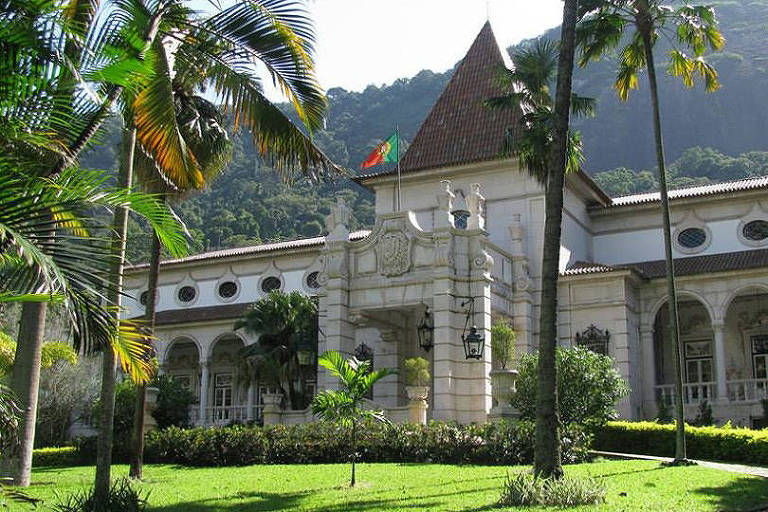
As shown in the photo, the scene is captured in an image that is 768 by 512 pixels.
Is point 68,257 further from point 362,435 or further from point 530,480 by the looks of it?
point 362,435

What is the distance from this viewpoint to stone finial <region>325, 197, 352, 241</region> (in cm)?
2820

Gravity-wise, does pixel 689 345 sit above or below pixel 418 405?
above

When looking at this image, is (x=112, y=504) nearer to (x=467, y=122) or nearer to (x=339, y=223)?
(x=339, y=223)

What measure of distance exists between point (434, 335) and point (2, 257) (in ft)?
63.5

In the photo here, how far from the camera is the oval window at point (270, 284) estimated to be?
40.0 metres

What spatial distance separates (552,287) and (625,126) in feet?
364

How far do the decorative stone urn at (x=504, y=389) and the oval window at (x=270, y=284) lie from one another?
19135mm

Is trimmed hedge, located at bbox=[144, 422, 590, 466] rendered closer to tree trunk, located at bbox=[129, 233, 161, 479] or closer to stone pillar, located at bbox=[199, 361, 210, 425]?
tree trunk, located at bbox=[129, 233, 161, 479]

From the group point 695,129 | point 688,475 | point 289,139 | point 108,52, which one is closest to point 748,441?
point 688,475

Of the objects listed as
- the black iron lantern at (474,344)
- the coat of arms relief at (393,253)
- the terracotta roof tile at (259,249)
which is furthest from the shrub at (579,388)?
the terracotta roof tile at (259,249)

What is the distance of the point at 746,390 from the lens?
28.7 metres

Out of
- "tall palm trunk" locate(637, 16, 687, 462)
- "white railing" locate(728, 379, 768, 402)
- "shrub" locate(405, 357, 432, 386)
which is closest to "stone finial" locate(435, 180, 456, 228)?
"shrub" locate(405, 357, 432, 386)

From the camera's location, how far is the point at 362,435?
870 inches

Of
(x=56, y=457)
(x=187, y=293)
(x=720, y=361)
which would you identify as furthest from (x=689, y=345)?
(x=187, y=293)
